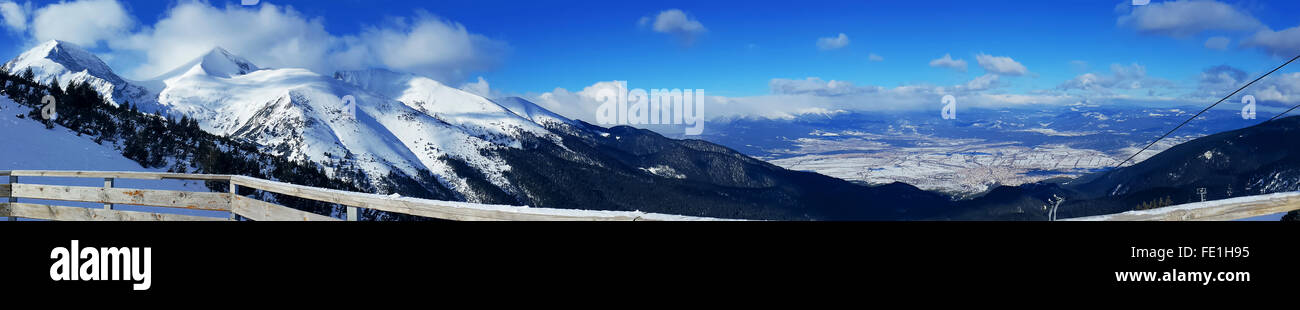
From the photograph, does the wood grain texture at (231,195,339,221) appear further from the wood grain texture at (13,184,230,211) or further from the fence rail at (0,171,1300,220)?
the wood grain texture at (13,184,230,211)

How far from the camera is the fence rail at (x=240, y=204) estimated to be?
14.8ft

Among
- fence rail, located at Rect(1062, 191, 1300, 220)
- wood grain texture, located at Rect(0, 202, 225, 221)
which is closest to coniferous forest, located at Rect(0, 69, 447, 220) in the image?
wood grain texture, located at Rect(0, 202, 225, 221)

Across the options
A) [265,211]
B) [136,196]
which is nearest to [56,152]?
[136,196]

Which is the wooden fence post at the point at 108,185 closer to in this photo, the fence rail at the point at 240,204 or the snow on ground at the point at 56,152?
the fence rail at the point at 240,204

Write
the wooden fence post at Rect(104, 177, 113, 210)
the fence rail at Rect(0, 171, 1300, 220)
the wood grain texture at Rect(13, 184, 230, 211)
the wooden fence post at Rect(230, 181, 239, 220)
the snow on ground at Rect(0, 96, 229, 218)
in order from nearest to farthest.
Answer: the fence rail at Rect(0, 171, 1300, 220) < the wooden fence post at Rect(230, 181, 239, 220) < the wood grain texture at Rect(13, 184, 230, 211) < the wooden fence post at Rect(104, 177, 113, 210) < the snow on ground at Rect(0, 96, 229, 218)

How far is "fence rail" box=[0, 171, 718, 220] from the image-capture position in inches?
178

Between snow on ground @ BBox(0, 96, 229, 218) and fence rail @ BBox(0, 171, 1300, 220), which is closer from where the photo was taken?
fence rail @ BBox(0, 171, 1300, 220)
